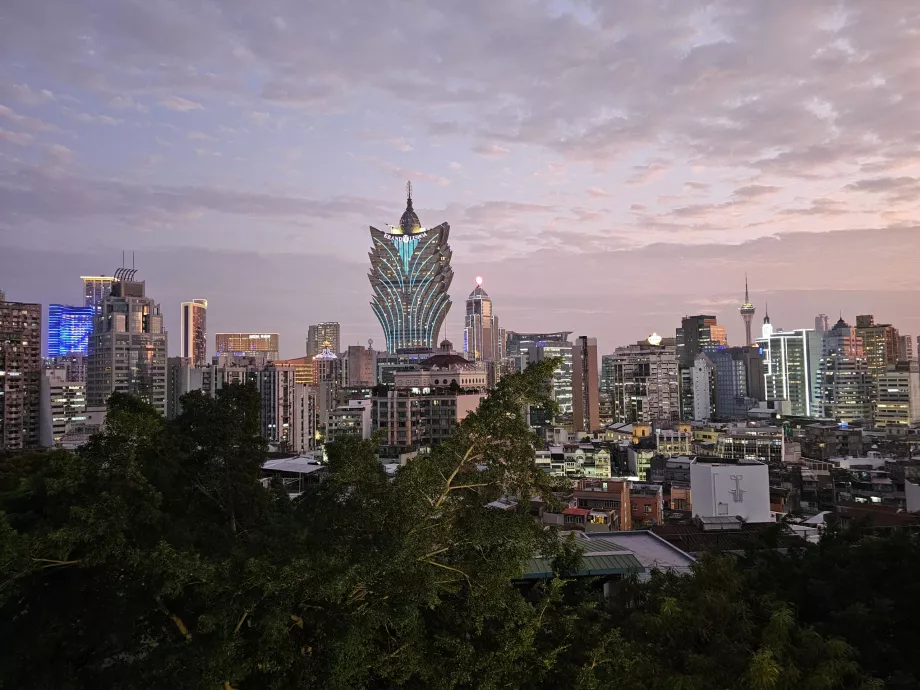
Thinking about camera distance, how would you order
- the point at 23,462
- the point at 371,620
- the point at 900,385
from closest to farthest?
the point at 371,620 → the point at 23,462 → the point at 900,385

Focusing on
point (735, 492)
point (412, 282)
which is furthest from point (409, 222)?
point (735, 492)

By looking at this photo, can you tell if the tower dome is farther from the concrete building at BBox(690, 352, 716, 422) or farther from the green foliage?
the green foliage

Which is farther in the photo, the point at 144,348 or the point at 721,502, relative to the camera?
the point at 144,348

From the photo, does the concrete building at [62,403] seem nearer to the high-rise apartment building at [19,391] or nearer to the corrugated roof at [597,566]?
the high-rise apartment building at [19,391]

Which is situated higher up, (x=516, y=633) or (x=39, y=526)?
(x=39, y=526)

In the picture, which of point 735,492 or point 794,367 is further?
point 794,367

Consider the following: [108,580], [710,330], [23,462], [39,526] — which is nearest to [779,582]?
[108,580]

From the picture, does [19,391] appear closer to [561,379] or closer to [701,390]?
[561,379]

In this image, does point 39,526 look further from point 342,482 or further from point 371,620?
point 371,620
